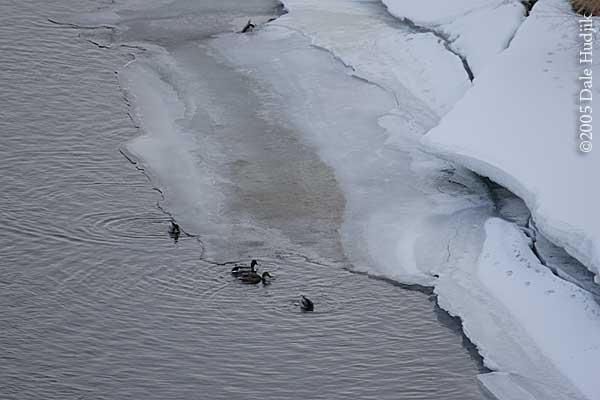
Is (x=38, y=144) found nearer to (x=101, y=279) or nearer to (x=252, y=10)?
(x=101, y=279)

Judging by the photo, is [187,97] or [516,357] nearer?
[516,357]

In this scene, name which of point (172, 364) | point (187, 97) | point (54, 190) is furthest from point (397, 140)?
point (172, 364)

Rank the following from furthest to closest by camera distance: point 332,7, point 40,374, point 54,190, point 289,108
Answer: point 332,7
point 289,108
point 54,190
point 40,374

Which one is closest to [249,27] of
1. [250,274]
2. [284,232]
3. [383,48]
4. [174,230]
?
[383,48]

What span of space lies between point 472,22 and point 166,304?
313 inches

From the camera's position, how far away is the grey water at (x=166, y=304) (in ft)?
36.0

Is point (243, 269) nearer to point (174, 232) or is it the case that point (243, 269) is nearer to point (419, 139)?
point (174, 232)

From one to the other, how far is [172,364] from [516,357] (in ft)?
10.7

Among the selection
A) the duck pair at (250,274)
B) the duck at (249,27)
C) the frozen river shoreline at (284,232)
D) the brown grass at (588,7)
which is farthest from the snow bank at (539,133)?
the duck at (249,27)

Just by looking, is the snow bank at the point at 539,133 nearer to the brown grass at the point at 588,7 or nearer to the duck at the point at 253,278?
the brown grass at the point at 588,7

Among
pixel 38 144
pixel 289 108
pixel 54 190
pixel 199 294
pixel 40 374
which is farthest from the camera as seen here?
pixel 289 108

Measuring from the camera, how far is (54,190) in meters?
14.4

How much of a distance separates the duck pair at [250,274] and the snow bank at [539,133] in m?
2.90

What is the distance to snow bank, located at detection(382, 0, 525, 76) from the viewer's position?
1680cm
